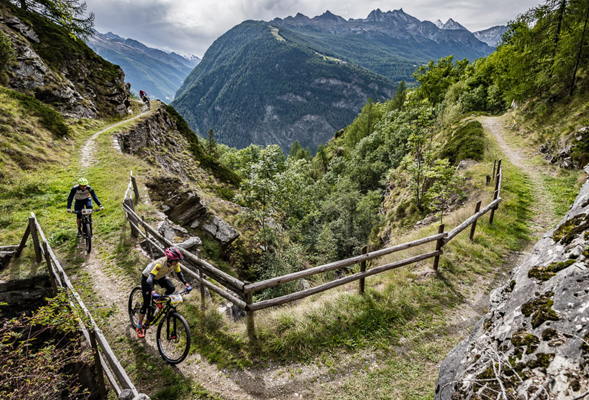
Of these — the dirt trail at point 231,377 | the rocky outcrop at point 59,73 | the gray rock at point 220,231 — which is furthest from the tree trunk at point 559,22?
the rocky outcrop at point 59,73

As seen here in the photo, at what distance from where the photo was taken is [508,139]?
2238 centimetres

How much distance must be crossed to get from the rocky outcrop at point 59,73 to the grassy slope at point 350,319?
1635cm

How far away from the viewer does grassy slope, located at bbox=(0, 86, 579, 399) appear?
5314mm

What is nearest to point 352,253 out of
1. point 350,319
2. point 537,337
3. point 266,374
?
point 350,319

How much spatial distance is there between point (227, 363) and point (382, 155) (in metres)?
37.5

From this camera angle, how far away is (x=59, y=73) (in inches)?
1027

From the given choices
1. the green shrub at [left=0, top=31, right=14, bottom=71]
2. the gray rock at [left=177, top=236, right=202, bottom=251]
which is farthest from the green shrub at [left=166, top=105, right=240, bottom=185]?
the gray rock at [left=177, top=236, right=202, bottom=251]

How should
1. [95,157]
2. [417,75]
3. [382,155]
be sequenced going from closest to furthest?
1. [95,157]
2. [382,155]
3. [417,75]

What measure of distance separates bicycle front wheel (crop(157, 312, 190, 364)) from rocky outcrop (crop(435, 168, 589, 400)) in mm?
5072

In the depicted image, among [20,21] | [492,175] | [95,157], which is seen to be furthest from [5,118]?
[492,175]

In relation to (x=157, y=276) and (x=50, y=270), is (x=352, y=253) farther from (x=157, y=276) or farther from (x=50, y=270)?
(x=50, y=270)

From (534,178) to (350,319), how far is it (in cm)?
1582

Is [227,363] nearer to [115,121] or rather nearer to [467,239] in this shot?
[467,239]

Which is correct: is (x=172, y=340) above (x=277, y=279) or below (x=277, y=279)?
below
